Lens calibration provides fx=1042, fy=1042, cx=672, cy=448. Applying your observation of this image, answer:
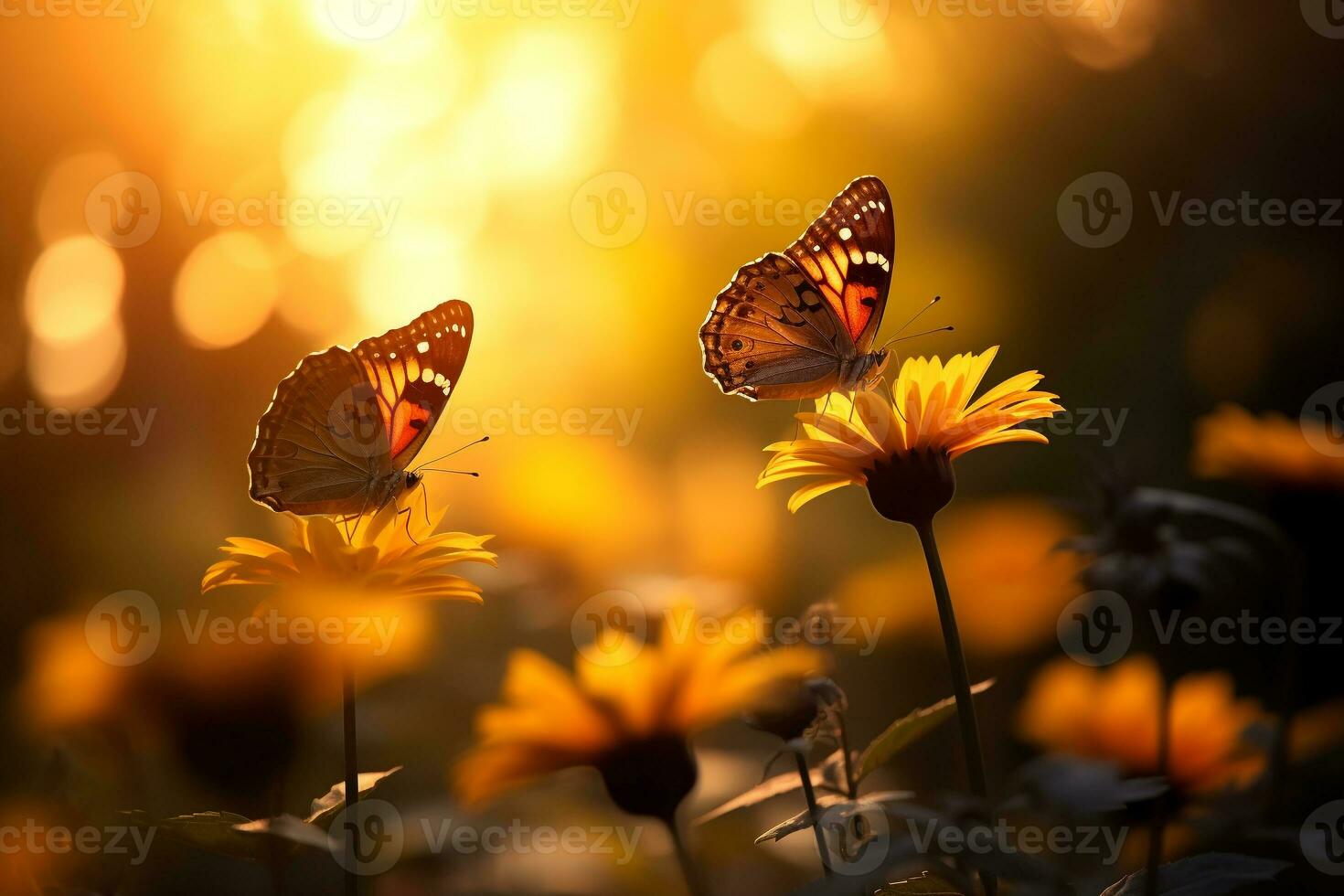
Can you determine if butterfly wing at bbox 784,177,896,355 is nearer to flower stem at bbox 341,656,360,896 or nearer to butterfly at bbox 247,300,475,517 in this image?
butterfly at bbox 247,300,475,517

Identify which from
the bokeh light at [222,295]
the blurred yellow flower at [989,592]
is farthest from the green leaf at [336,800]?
the bokeh light at [222,295]

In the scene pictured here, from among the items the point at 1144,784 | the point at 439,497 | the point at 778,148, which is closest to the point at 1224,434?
the point at 1144,784

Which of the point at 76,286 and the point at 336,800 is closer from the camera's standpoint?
the point at 336,800

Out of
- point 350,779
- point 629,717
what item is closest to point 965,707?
point 629,717

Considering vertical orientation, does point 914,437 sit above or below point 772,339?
below

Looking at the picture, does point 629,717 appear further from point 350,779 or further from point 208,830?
point 208,830

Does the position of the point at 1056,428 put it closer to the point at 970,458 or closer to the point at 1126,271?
the point at 970,458

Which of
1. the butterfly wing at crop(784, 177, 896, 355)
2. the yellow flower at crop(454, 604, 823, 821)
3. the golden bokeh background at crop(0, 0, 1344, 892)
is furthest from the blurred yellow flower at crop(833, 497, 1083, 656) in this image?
the yellow flower at crop(454, 604, 823, 821)
